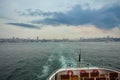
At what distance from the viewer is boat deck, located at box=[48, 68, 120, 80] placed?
56.8 feet

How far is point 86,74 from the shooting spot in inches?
704

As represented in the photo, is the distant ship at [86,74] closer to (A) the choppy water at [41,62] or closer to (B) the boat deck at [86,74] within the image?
(B) the boat deck at [86,74]

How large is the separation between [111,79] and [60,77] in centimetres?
607

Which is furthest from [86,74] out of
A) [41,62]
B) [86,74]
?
[41,62]

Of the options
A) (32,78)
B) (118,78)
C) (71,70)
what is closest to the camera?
(118,78)

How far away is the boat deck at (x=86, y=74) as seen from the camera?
17.3 meters

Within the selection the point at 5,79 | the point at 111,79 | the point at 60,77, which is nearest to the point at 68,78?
the point at 60,77

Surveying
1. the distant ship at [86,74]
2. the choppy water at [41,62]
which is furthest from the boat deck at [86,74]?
the choppy water at [41,62]

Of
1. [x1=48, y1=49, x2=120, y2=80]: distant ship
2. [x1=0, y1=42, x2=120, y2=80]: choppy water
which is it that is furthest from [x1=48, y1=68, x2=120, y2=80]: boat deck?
[x1=0, y1=42, x2=120, y2=80]: choppy water

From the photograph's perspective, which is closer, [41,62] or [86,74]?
[86,74]

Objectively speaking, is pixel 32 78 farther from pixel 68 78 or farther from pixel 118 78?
pixel 118 78

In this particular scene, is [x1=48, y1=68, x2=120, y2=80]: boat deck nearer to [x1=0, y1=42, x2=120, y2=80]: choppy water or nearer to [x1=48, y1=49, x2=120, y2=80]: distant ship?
[x1=48, y1=49, x2=120, y2=80]: distant ship

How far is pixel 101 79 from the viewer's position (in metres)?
17.4

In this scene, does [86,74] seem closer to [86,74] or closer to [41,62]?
[86,74]
